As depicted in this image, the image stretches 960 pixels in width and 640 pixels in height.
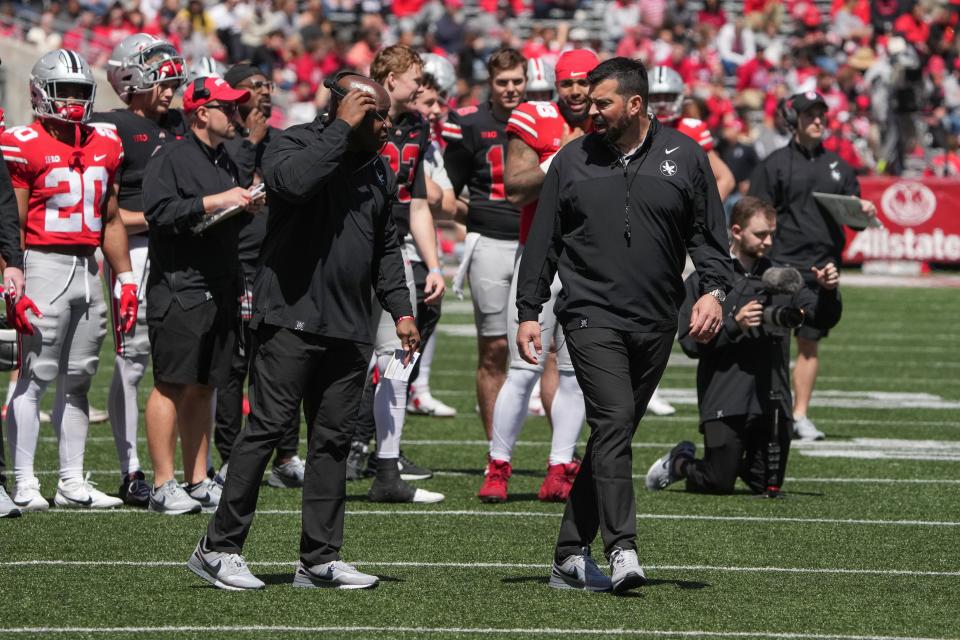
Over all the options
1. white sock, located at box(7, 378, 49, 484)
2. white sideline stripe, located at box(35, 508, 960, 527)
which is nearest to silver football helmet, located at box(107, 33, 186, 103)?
white sock, located at box(7, 378, 49, 484)

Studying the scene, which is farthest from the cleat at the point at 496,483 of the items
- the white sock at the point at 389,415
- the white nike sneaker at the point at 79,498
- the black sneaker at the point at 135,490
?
the white nike sneaker at the point at 79,498

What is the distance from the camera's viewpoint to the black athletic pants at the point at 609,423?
5.57m

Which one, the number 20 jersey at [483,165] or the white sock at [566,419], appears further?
the number 20 jersey at [483,165]

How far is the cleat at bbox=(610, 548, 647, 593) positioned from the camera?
547cm

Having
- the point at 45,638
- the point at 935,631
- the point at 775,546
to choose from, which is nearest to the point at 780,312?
the point at 775,546

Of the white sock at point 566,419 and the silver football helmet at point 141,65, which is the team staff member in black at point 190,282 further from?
the white sock at point 566,419

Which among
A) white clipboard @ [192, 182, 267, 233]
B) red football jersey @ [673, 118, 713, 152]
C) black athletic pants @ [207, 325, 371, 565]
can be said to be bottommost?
black athletic pants @ [207, 325, 371, 565]

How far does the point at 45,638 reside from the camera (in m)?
4.90

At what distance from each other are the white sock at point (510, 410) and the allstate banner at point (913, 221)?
1436cm

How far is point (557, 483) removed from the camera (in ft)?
25.0

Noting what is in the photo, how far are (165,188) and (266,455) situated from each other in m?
1.78

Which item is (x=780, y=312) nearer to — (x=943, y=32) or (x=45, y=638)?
(x=45, y=638)

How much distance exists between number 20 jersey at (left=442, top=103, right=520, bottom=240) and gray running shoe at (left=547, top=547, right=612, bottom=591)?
9.86ft

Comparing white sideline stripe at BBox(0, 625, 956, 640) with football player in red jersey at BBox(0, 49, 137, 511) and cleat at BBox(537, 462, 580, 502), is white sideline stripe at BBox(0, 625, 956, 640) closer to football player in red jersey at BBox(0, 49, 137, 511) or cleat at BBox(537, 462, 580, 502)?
football player in red jersey at BBox(0, 49, 137, 511)
